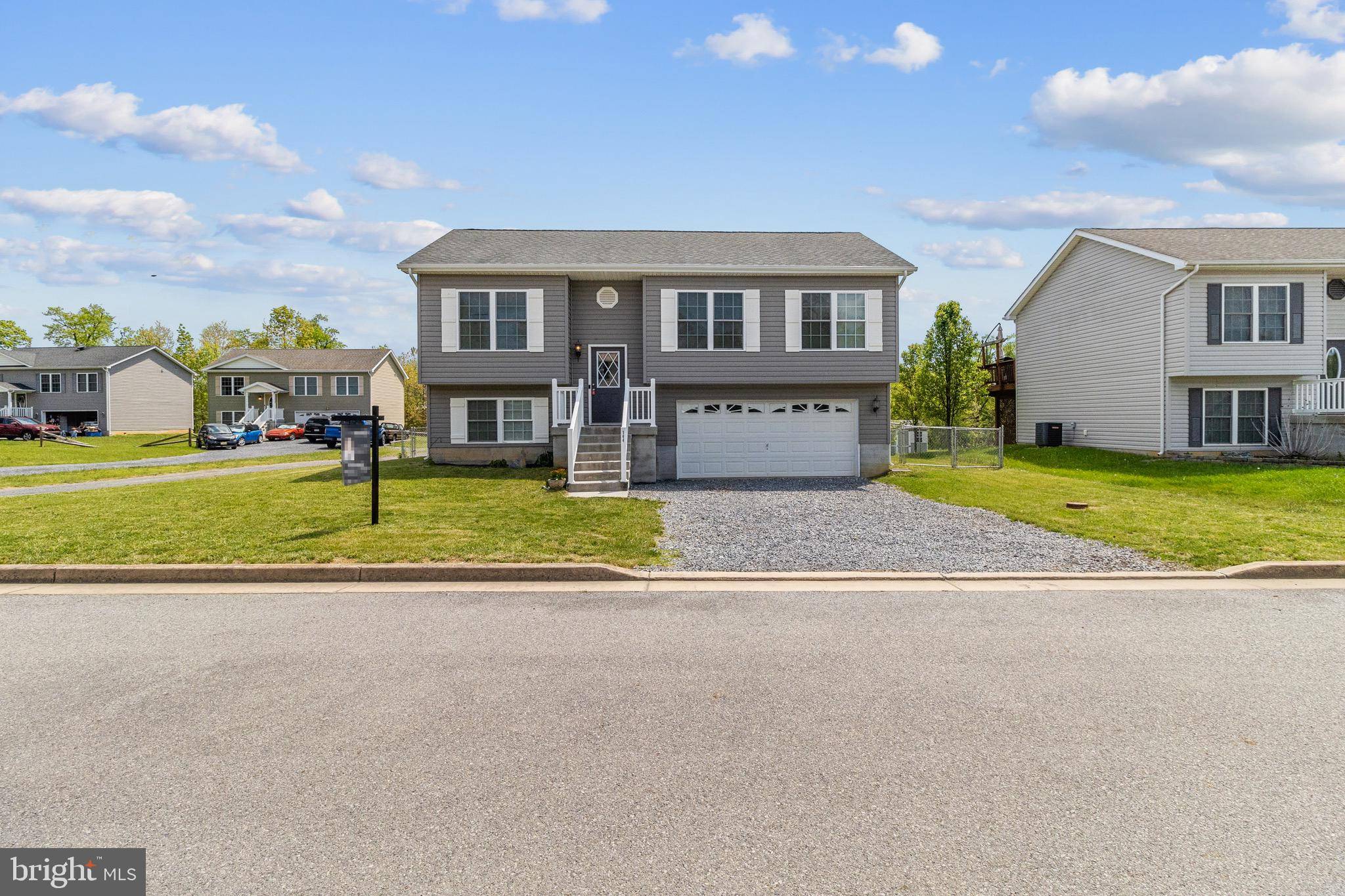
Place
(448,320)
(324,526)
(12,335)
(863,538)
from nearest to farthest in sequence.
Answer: (863,538), (324,526), (448,320), (12,335)

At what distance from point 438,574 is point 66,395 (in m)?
A: 57.7

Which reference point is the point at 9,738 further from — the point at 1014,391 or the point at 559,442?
the point at 1014,391

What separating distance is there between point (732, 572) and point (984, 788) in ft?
15.8

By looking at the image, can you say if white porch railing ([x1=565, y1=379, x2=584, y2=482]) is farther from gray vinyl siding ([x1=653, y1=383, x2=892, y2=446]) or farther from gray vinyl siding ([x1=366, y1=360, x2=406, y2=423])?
gray vinyl siding ([x1=366, y1=360, x2=406, y2=423])

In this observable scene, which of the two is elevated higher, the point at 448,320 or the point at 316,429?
the point at 448,320

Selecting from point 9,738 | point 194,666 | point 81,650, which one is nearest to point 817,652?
point 194,666

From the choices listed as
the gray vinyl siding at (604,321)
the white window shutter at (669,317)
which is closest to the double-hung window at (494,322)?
the gray vinyl siding at (604,321)

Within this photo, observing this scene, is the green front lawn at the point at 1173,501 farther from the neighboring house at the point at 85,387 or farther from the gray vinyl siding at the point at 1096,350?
the neighboring house at the point at 85,387

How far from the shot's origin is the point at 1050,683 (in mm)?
4895

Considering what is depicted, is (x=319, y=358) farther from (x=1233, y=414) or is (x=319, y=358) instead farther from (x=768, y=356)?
(x=1233, y=414)

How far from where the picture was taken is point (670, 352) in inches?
768

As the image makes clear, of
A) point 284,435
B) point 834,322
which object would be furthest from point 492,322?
point 284,435

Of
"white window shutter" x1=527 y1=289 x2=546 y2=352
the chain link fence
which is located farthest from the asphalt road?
the chain link fence

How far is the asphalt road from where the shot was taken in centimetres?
297
